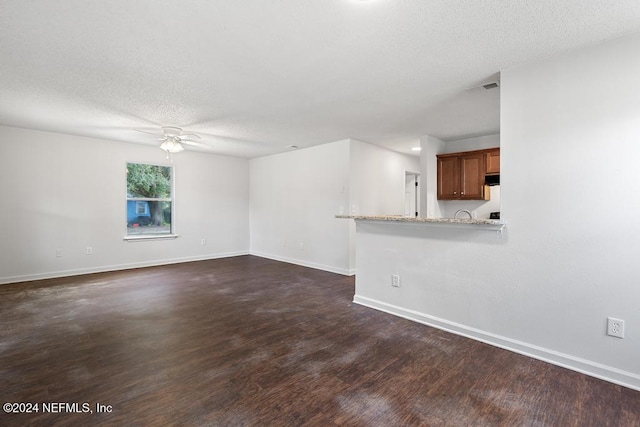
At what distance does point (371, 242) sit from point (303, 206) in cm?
268

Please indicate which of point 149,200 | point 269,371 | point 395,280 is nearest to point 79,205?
point 149,200

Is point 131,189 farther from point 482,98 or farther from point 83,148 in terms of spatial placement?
point 482,98

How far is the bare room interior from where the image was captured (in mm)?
1801

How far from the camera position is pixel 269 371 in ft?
7.04

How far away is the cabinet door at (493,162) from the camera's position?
14.9 feet

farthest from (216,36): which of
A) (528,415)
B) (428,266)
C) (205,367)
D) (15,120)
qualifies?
(15,120)

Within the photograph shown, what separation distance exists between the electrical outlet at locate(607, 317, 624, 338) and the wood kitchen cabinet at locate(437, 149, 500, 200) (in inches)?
115

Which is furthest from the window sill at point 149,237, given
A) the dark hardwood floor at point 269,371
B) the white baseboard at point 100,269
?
the dark hardwood floor at point 269,371

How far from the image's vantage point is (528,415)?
5.61 ft

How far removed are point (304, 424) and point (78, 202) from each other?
5535 mm

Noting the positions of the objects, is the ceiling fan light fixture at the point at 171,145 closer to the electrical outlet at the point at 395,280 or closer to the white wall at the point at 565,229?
the electrical outlet at the point at 395,280

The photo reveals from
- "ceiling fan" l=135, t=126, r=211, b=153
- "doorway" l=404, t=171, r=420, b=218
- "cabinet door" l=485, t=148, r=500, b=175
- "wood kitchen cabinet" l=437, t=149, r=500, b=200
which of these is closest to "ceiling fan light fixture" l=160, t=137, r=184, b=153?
"ceiling fan" l=135, t=126, r=211, b=153

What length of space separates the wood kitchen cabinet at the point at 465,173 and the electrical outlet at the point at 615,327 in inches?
115

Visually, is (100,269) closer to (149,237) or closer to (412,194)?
(149,237)
